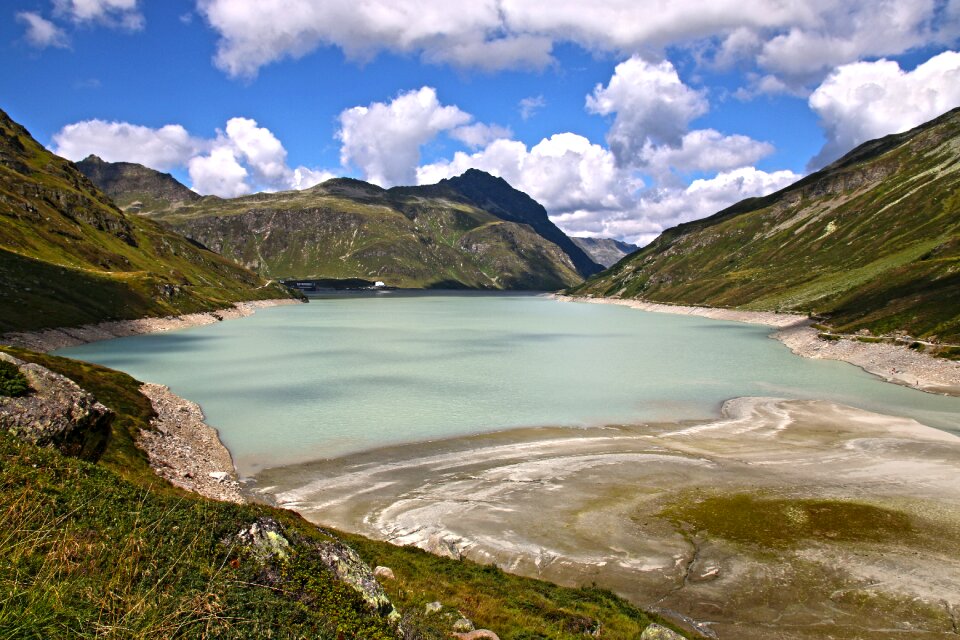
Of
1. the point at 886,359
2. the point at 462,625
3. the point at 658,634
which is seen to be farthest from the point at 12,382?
the point at 886,359

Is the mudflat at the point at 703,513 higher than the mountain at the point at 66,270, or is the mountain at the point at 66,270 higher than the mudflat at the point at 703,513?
the mountain at the point at 66,270

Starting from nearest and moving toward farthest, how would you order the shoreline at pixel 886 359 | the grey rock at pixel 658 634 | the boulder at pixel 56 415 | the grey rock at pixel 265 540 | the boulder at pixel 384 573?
→ the grey rock at pixel 265 540
the grey rock at pixel 658 634
the boulder at pixel 384 573
the boulder at pixel 56 415
the shoreline at pixel 886 359

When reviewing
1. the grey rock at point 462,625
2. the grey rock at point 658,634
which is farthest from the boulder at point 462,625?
the grey rock at point 658,634

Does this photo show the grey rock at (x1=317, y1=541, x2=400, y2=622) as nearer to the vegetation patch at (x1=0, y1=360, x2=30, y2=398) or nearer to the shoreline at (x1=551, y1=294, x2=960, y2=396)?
the vegetation patch at (x1=0, y1=360, x2=30, y2=398)

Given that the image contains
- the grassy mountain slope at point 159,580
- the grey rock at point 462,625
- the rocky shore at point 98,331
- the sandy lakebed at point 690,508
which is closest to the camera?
the grassy mountain slope at point 159,580

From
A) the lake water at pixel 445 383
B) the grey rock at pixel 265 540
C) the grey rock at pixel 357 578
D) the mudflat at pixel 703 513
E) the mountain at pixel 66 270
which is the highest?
the mountain at pixel 66 270

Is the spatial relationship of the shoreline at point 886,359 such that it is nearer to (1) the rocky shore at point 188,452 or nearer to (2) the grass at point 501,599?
(2) the grass at point 501,599

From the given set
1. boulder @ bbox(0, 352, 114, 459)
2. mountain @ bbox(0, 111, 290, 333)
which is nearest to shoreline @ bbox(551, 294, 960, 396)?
boulder @ bbox(0, 352, 114, 459)
